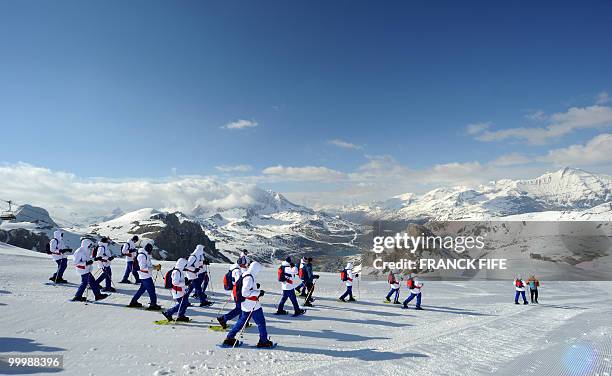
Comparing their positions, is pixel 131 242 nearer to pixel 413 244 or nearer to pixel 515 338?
pixel 515 338

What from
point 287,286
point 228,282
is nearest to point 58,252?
point 228,282

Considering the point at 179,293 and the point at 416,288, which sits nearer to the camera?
the point at 179,293

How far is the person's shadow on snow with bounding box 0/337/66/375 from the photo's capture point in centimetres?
748

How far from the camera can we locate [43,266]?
75.4ft

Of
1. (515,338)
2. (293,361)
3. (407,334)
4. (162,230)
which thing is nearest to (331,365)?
(293,361)

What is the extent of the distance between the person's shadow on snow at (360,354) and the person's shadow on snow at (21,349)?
230 inches

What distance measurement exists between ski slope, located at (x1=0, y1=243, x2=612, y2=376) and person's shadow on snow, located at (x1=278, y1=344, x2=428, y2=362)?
0.03m

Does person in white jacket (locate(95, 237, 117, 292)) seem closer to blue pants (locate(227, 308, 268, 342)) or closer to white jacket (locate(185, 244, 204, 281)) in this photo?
white jacket (locate(185, 244, 204, 281))

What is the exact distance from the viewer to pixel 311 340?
11359mm

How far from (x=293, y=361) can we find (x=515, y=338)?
9.04 m

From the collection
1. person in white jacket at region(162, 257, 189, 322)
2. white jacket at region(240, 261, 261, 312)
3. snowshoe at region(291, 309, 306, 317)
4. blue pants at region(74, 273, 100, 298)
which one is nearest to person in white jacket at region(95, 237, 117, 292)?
blue pants at region(74, 273, 100, 298)

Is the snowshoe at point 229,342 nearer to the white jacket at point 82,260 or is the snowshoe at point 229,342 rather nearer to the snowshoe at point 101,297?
the snowshoe at point 101,297

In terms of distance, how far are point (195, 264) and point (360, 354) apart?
330 inches

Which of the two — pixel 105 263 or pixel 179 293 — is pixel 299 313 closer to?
pixel 179 293
